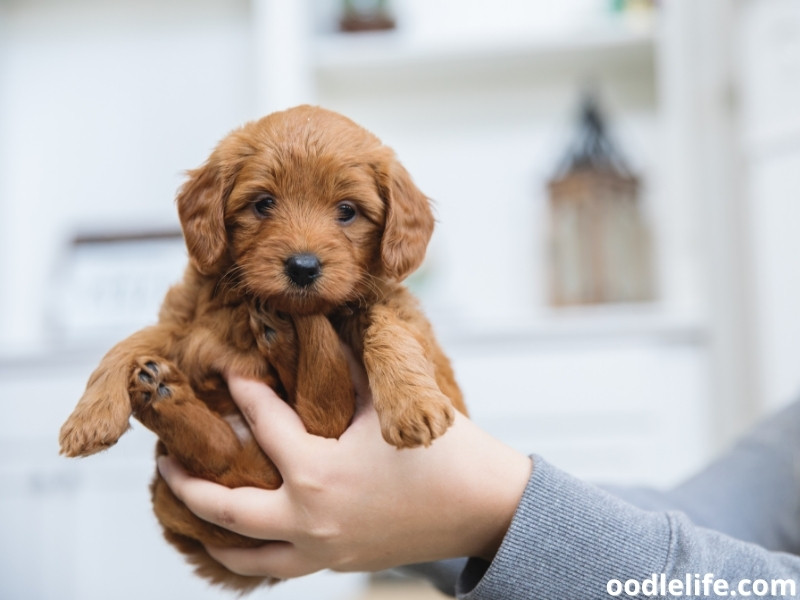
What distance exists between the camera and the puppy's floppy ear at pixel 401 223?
992 mm

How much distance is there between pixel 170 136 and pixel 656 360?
80.8 inches

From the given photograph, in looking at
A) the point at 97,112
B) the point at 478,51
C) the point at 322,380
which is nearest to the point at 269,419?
the point at 322,380

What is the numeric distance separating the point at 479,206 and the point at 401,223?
213cm

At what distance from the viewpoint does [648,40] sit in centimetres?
284

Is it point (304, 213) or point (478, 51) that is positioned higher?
point (478, 51)

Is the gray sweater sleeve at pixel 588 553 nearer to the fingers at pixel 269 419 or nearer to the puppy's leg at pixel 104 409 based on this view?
the fingers at pixel 269 419

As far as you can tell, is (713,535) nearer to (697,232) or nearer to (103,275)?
(697,232)

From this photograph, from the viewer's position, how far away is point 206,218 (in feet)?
3.22

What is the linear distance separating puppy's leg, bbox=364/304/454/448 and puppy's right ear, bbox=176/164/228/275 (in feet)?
0.72

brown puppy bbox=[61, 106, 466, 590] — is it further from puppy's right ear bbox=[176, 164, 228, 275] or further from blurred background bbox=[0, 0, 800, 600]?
blurred background bbox=[0, 0, 800, 600]

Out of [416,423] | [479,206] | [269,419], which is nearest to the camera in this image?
[416,423]

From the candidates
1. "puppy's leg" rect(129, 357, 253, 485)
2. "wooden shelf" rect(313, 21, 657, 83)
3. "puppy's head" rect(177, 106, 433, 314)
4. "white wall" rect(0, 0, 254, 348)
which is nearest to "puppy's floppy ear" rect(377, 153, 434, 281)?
"puppy's head" rect(177, 106, 433, 314)

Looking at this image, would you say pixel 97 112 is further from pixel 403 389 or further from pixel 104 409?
pixel 403 389

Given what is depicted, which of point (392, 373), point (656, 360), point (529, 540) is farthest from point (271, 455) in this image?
point (656, 360)
